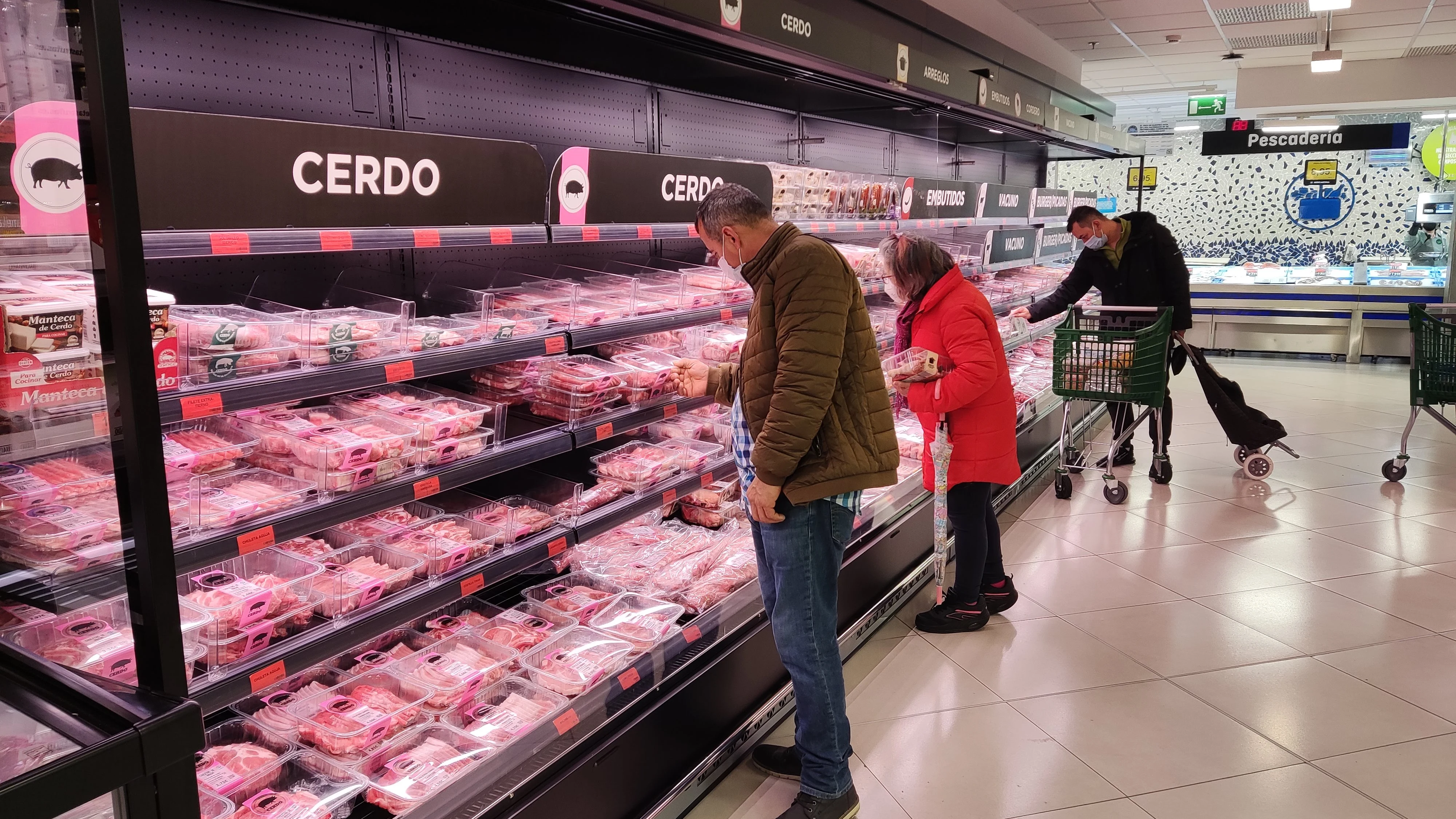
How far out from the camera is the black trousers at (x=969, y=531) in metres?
4.10

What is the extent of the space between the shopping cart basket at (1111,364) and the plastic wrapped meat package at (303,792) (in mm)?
5127

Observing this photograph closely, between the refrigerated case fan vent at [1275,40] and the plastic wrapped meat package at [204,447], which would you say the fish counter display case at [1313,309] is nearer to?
the refrigerated case fan vent at [1275,40]

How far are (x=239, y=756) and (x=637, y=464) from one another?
1621 millimetres

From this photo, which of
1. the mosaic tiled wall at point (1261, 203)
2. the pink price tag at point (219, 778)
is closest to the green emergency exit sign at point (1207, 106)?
the mosaic tiled wall at point (1261, 203)

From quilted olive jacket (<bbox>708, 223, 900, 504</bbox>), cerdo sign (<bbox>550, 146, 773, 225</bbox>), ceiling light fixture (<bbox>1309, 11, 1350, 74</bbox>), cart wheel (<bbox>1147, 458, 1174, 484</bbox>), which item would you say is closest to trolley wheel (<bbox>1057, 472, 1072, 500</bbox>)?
cart wheel (<bbox>1147, 458, 1174, 484</bbox>)

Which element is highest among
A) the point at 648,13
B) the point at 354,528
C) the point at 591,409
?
the point at 648,13

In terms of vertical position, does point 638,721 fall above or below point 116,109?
below

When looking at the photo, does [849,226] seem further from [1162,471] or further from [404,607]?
[1162,471]

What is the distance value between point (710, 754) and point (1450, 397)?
6106 mm

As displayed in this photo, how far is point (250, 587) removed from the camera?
2.28 metres

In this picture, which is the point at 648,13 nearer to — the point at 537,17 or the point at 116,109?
the point at 537,17

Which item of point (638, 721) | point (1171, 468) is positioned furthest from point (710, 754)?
point (1171, 468)

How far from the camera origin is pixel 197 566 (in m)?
1.96

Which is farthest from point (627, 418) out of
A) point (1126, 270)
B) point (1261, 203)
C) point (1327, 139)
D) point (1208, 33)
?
point (1261, 203)
